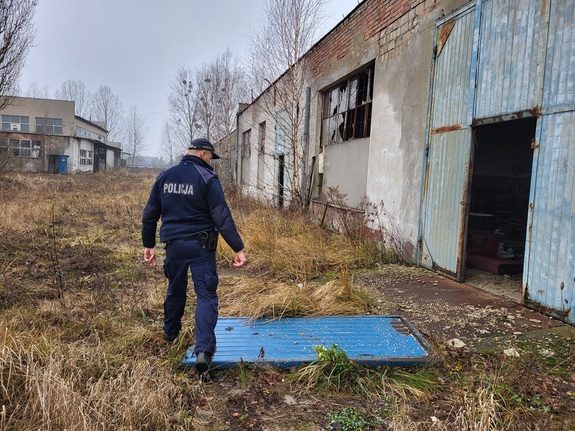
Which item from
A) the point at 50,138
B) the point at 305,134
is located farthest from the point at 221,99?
the point at 50,138

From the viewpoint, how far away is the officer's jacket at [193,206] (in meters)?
3.03

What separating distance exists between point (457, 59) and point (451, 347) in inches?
150

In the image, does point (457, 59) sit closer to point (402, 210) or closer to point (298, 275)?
point (402, 210)

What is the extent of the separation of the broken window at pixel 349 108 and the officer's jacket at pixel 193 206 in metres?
5.52

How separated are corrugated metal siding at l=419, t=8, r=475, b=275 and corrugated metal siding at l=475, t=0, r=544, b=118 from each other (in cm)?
23

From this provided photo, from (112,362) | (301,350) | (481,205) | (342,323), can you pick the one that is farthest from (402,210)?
(112,362)

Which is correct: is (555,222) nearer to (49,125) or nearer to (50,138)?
(50,138)

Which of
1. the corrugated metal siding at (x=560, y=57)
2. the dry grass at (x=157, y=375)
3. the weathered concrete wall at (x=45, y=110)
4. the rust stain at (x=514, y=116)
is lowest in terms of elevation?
the dry grass at (x=157, y=375)

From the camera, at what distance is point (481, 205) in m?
7.79

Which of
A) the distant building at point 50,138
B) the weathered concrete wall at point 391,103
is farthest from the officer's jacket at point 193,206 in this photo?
the distant building at point 50,138

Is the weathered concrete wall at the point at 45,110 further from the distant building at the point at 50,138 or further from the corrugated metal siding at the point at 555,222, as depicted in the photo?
the corrugated metal siding at the point at 555,222

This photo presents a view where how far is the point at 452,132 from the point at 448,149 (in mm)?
232

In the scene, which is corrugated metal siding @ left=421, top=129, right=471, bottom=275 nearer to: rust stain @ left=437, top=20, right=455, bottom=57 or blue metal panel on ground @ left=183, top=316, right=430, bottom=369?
rust stain @ left=437, top=20, right=455, bottom=57

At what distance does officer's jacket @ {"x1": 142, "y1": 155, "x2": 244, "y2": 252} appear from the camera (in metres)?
3.03
